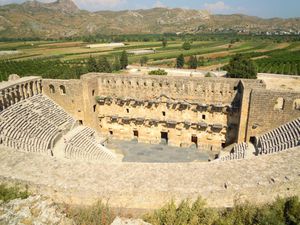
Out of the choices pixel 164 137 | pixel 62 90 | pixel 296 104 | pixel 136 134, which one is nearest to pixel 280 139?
pixel 296 104

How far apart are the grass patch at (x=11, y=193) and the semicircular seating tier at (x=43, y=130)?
5.03 metres

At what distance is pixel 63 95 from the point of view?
21500mm

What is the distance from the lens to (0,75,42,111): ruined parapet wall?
Result: 59.4ft

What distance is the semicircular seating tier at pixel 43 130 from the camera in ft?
52.1

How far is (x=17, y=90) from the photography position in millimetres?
19438

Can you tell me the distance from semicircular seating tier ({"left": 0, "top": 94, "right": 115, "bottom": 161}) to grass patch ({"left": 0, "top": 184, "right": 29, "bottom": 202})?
16.5 ft

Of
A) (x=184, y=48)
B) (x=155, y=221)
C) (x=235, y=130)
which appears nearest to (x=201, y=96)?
(x=235, y=130)

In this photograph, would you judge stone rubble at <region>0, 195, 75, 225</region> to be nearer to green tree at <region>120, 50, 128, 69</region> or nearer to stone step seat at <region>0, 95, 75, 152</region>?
stone step seat at <region>0, 95, 75, 152</region>

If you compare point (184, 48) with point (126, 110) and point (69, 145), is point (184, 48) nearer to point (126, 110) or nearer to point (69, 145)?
point (126, 110)

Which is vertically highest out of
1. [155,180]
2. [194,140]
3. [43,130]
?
[155,180]

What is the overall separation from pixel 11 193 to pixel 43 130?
8783 mm

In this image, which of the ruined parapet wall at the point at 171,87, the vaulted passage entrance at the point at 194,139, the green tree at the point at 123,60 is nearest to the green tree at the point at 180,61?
the green tree at the point at 123,60

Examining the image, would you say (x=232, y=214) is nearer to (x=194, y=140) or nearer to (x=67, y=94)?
(x=194, y=140)

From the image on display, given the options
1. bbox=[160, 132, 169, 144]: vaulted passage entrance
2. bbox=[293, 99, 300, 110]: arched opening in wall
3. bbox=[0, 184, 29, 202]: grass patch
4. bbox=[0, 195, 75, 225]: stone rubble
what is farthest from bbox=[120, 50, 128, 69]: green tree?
bbox=[0, 195, 75, 225]: stone rubble
